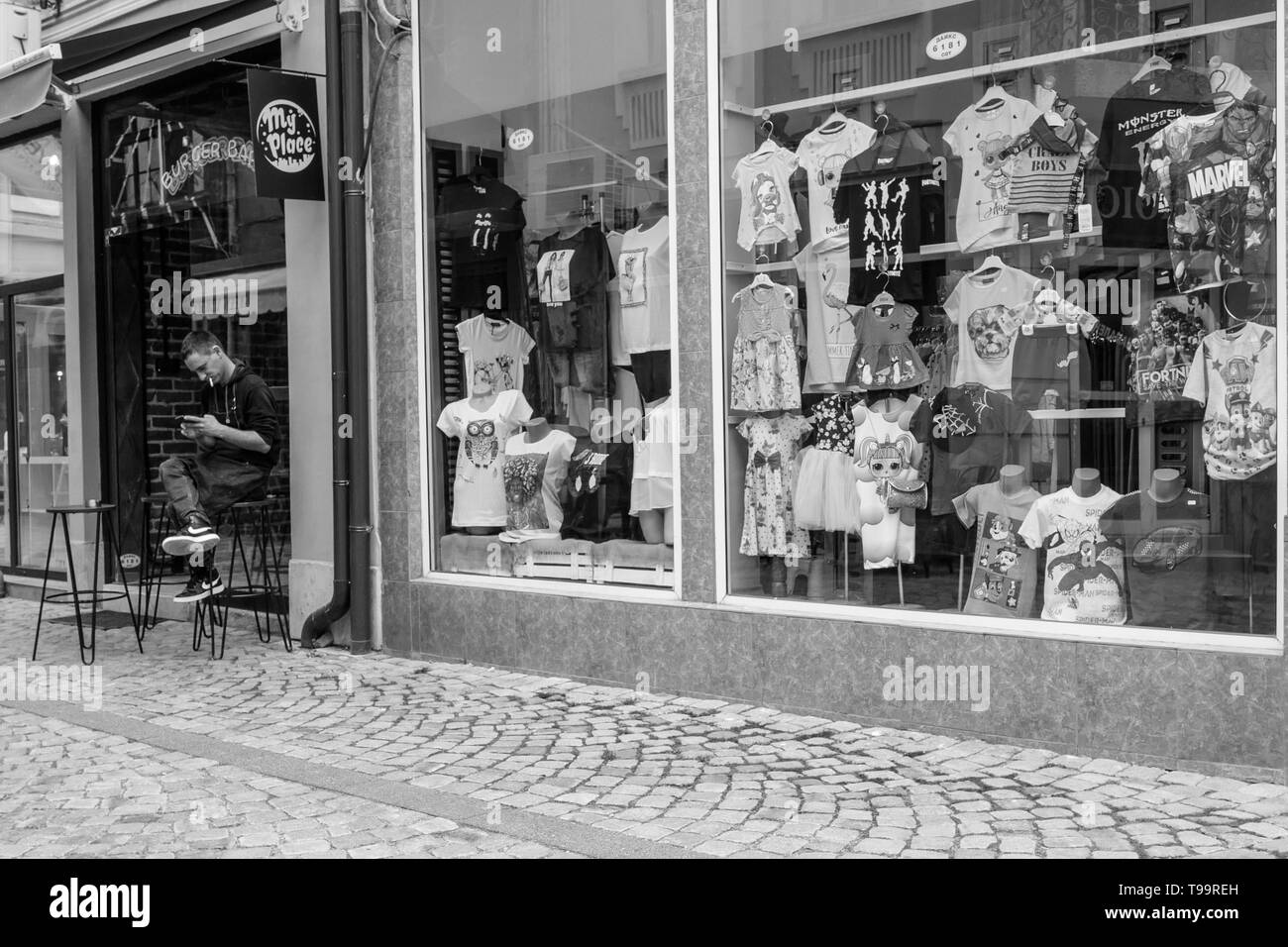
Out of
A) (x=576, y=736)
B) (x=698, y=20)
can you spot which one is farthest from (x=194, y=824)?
(x=698, y=20)

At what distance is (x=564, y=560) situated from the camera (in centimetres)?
771

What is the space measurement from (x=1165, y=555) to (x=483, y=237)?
457 cm

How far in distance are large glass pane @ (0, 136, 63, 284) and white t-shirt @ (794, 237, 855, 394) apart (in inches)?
287

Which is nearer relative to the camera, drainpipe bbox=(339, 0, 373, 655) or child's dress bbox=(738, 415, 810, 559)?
child's dress bbox=(738, 415, 810, 559)

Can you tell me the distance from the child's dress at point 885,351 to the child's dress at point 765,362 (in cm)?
32

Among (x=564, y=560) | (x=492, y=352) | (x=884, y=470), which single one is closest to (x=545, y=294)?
(x=492, y=352)

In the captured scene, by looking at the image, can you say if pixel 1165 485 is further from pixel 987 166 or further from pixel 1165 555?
pixel 987 166

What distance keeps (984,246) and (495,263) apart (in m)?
3.17

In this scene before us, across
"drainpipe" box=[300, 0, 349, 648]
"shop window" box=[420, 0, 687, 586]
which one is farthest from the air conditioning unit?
"shop window" box=[420, 0, 687, 586]

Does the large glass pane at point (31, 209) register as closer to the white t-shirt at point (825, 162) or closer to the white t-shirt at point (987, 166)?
the white t-shirt at point (825, 162)

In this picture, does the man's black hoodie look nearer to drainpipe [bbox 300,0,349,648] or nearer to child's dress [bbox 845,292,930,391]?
drainpipe [bbox 300,0,349,648]

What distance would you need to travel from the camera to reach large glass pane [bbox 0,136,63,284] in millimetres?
11391

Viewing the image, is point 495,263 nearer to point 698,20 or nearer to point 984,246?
point 698,20

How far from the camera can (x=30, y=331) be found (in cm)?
1183
